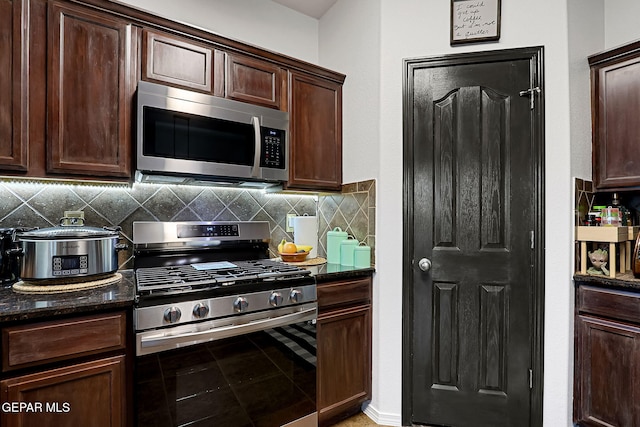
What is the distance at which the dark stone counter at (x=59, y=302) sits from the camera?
1.15 meters

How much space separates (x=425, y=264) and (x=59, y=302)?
1798 millimetres

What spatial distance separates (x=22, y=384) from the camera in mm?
1162

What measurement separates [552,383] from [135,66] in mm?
2845

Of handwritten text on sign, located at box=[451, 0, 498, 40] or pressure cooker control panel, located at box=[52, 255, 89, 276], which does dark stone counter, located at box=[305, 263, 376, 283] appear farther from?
handwritten text on sign, located at box=[451, 0, 498, 40]

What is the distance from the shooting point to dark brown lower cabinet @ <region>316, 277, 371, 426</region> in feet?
6.28

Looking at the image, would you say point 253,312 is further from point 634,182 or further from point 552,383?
point 634,182

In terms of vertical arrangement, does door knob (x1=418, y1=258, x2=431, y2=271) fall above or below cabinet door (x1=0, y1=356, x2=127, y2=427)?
above

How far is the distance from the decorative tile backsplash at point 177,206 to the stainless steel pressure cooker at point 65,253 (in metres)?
0.26

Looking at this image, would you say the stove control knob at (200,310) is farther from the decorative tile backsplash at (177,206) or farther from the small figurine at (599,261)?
the small figurine at (599,261)

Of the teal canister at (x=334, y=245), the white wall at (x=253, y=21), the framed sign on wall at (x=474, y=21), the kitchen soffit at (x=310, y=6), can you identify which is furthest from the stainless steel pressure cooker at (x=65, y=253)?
the framed sign on wall at (x=474, y=21)

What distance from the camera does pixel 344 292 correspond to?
78.8 inches

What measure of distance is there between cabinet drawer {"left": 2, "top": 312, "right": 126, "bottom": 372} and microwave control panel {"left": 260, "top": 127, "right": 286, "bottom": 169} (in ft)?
3.82

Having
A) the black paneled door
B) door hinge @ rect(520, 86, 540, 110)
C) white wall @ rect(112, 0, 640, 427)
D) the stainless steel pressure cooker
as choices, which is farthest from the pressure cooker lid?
door hinge @ rect(520, 86, 540, 110)
